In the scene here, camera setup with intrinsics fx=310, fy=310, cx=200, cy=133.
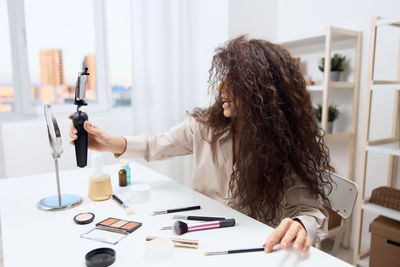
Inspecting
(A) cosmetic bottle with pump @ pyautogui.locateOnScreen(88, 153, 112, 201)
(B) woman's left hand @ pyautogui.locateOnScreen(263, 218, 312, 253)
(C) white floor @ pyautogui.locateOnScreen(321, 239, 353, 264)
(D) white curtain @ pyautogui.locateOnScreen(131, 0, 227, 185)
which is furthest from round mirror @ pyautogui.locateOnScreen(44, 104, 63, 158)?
(C) white floor @ pyautogui.locateOnScreen(321, 239, 353, 264)

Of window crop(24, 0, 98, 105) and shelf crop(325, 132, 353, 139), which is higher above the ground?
window crop(24, 0, 98, 105)

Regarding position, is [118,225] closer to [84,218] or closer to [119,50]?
[84,218]

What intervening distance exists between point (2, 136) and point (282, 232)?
1.73 metres

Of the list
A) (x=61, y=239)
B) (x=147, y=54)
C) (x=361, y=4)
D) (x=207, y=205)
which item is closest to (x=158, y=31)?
(x=147, y=54)

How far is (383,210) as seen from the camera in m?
1.61

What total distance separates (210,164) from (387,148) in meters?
0.99

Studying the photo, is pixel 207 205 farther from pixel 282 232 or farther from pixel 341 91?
pixel 341 91

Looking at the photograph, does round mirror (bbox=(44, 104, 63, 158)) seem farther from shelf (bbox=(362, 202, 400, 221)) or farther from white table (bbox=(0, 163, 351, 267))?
shelf (bbox=(362, 202, 400, 221))

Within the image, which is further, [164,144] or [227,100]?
[164,144]

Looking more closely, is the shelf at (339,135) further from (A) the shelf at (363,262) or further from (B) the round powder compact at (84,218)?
(B) the round powder compact at (84,218)

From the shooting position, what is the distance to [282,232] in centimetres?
80

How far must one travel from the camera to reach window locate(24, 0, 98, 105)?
6.66 feet

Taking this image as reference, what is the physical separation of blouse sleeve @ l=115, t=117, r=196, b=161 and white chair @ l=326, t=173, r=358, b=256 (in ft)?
1.98

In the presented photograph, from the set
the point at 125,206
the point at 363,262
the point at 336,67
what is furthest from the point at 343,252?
the point at 125,206
